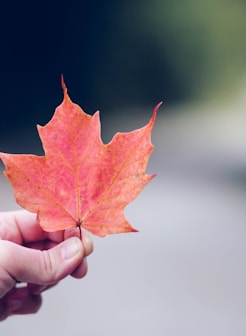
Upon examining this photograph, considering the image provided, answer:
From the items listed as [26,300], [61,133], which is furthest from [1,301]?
[61,133]

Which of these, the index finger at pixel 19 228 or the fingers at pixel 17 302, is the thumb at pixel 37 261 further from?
the fingers at pixel 17 302

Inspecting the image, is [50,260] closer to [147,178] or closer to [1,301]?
[147,178]

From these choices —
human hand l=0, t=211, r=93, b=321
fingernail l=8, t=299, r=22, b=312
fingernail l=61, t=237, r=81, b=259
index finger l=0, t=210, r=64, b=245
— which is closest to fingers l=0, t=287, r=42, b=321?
fingernail l=8, t=299, r=22, b=312

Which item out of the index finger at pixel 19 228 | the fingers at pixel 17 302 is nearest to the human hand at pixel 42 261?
the index finger at pixel 19 228

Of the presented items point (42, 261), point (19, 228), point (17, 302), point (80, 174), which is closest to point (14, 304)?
point (17, 302)

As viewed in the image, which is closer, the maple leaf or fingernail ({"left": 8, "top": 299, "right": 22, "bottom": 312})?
the maple leaf

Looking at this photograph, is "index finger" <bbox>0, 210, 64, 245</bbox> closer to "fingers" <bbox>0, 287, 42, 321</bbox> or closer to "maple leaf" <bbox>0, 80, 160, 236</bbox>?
"fingers" <bbox>0, 287, 42, 321</bbox>
